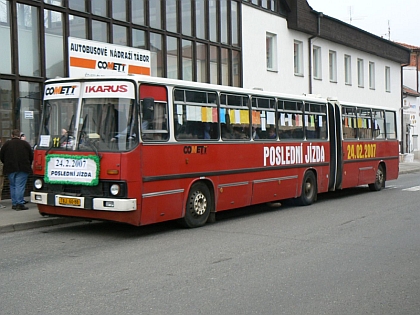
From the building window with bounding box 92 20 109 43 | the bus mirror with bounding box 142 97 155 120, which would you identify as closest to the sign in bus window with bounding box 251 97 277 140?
the bus mirror with bounding box 142 97 155 120

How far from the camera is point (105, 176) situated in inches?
395

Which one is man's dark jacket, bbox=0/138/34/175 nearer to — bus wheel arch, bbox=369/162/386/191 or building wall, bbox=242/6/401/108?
bus wheel arch, bbox=369/162/386/191

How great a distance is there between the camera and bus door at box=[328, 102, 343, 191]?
55.5ft

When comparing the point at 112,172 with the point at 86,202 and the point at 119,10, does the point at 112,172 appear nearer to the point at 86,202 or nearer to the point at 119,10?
the point at 86,202

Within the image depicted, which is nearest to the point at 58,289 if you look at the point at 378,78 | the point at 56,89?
the point at 56,89

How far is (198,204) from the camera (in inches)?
456

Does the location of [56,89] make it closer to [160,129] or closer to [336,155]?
A: [160,129]

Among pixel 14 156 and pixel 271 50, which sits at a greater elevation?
pixel 271 50

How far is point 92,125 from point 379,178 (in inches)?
476

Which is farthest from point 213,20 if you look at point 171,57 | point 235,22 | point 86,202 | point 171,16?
point 86,202

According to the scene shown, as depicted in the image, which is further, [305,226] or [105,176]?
[305,226]

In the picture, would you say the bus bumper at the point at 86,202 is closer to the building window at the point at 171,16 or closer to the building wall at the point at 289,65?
the building window at the point at 171,16

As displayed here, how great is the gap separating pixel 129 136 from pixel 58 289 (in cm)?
385

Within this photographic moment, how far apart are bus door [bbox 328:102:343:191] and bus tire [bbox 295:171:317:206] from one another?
1.04 m
